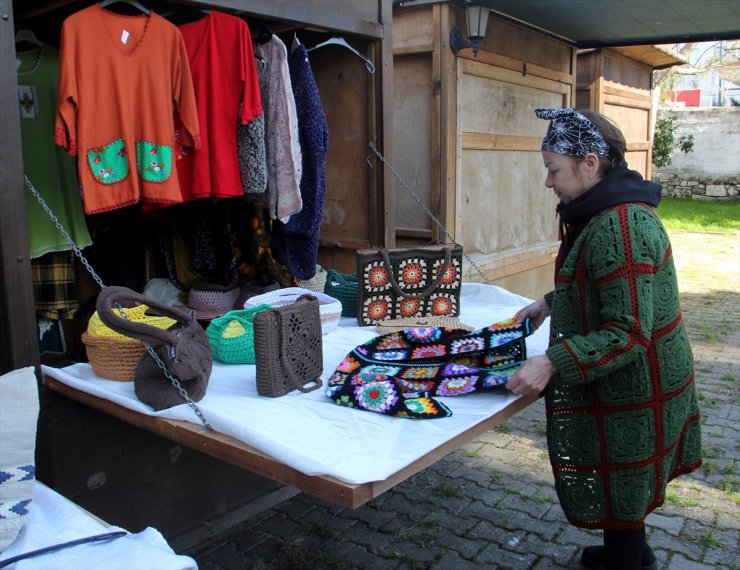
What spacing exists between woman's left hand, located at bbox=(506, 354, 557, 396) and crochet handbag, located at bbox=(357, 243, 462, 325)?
40.6 inches

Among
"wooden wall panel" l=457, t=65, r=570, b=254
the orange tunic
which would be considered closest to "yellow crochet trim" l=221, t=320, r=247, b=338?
the orange tunic

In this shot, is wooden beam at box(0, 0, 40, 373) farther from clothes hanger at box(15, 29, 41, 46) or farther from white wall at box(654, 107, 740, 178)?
white wall at box(654, 107, 740, 178)

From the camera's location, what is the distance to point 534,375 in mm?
2064

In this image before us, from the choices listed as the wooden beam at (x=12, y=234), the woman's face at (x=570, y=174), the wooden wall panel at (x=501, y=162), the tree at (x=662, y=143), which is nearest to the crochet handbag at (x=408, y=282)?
the woman's face at (x=570, y=174)

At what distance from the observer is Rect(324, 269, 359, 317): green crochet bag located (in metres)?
3.18

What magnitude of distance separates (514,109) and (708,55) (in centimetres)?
1937

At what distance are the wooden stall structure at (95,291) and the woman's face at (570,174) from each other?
47.8 inches

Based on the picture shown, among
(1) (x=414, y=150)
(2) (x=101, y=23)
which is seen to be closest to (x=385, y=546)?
(2) (x=101, y=23)

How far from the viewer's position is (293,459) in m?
1.75

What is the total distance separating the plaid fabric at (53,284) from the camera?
316cm

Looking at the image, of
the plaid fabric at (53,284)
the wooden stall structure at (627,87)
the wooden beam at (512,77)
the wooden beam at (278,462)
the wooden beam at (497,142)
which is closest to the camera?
the wooden beam at (278,462)

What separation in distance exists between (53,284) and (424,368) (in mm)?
1790

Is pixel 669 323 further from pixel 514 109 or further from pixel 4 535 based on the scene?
pixel 514 109

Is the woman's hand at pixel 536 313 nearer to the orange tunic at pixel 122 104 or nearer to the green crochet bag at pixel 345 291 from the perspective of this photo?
the green crochet bag at pixel 345 291
